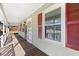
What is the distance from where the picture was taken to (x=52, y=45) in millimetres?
4207

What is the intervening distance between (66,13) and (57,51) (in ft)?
4.02

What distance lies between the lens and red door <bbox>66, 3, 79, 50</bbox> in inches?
109

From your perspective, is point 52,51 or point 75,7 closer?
point 75,7

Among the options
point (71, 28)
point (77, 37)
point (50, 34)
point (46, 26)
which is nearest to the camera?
point (77, 37)

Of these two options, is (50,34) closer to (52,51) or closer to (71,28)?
(52,51)

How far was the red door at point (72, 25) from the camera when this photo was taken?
109 inches

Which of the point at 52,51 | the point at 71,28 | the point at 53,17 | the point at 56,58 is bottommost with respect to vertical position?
the point at 52,51

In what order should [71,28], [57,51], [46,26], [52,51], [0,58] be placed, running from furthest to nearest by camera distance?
[46,26] → [52,51] → [57,51] → [71,28] → [0,58]

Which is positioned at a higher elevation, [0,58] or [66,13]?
[66,13]

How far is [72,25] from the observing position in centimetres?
292

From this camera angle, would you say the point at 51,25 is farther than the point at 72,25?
Yes

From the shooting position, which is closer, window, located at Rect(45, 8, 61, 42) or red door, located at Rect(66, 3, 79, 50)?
red door, located at Rect(66, 3, 79, 50)

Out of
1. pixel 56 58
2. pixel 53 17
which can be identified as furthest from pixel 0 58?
pixel 53 17

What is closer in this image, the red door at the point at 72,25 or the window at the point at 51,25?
the red door at the point at 72,25
